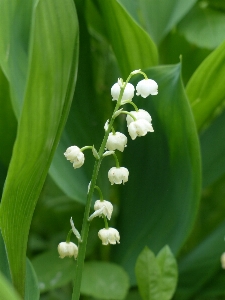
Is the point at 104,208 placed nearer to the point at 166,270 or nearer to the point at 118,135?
the point at 118,135

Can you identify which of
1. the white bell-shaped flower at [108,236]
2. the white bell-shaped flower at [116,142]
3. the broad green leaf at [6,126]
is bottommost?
the broad green leaf at [6,126]

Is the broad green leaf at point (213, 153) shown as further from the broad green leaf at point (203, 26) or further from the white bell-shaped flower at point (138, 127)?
the white bell-shaped flower at point (138, 127)

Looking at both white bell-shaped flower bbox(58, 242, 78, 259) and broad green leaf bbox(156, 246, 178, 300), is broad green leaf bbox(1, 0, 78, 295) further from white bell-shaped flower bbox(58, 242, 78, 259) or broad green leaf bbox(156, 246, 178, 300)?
broad green leaf bbox(156, 246, 178, 300)

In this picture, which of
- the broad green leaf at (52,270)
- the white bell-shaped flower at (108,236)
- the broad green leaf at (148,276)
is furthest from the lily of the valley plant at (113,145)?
the broad green leaf at (52,270)

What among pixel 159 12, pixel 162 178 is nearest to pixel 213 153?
pixel 162 178

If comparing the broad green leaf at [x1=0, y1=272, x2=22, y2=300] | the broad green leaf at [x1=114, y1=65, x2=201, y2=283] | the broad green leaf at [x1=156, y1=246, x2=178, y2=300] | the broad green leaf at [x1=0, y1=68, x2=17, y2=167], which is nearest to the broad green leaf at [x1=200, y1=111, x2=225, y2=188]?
the broad green leaf at [x1=114, y1=65, x2=201, y2=283]

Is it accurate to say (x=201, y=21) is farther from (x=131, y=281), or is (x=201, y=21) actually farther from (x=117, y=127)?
(x=131, y=281)
